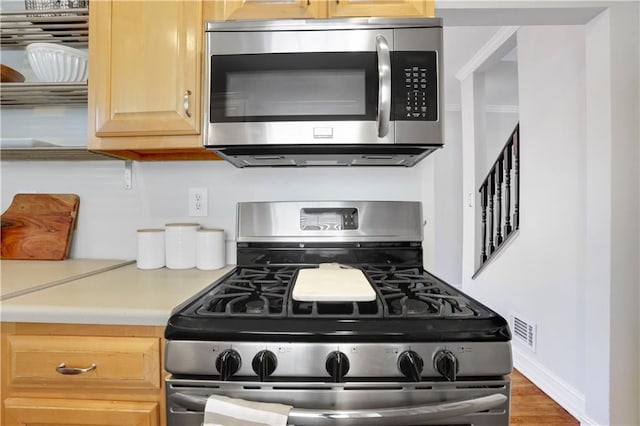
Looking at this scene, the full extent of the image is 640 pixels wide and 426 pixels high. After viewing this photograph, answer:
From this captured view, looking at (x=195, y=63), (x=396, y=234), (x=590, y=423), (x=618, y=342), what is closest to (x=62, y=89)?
(x=195, y=63)

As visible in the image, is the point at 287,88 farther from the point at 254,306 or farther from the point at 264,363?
the point at 264,363

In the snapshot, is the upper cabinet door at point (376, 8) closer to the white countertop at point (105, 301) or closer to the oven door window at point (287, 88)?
the oven door window at point (287, 88)

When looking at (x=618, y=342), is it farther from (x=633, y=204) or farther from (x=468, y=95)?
(x=468, y=95)

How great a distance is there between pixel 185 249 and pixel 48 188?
0.77 m

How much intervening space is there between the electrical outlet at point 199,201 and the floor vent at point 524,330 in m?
2.22

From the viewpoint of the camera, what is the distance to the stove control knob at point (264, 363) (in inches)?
28.7

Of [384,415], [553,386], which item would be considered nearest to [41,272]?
[384,415]

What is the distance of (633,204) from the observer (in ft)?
4.66

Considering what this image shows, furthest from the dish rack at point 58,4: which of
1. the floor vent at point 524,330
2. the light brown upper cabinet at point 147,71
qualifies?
the floor vent at point 524,330

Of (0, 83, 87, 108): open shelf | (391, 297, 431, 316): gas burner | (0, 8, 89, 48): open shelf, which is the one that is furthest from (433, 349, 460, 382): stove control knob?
(0, 8, 89, 48): open shelf

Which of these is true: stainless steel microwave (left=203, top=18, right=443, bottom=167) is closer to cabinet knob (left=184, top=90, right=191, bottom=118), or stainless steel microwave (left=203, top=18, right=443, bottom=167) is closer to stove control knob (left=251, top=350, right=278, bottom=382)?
cabinet knob (left=184, top=90, right=191, bottom=118)

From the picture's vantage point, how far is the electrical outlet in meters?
1.49

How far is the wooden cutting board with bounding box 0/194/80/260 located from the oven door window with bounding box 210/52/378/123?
929 millimetres

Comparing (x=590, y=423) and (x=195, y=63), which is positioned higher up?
(x=195, y=63)
